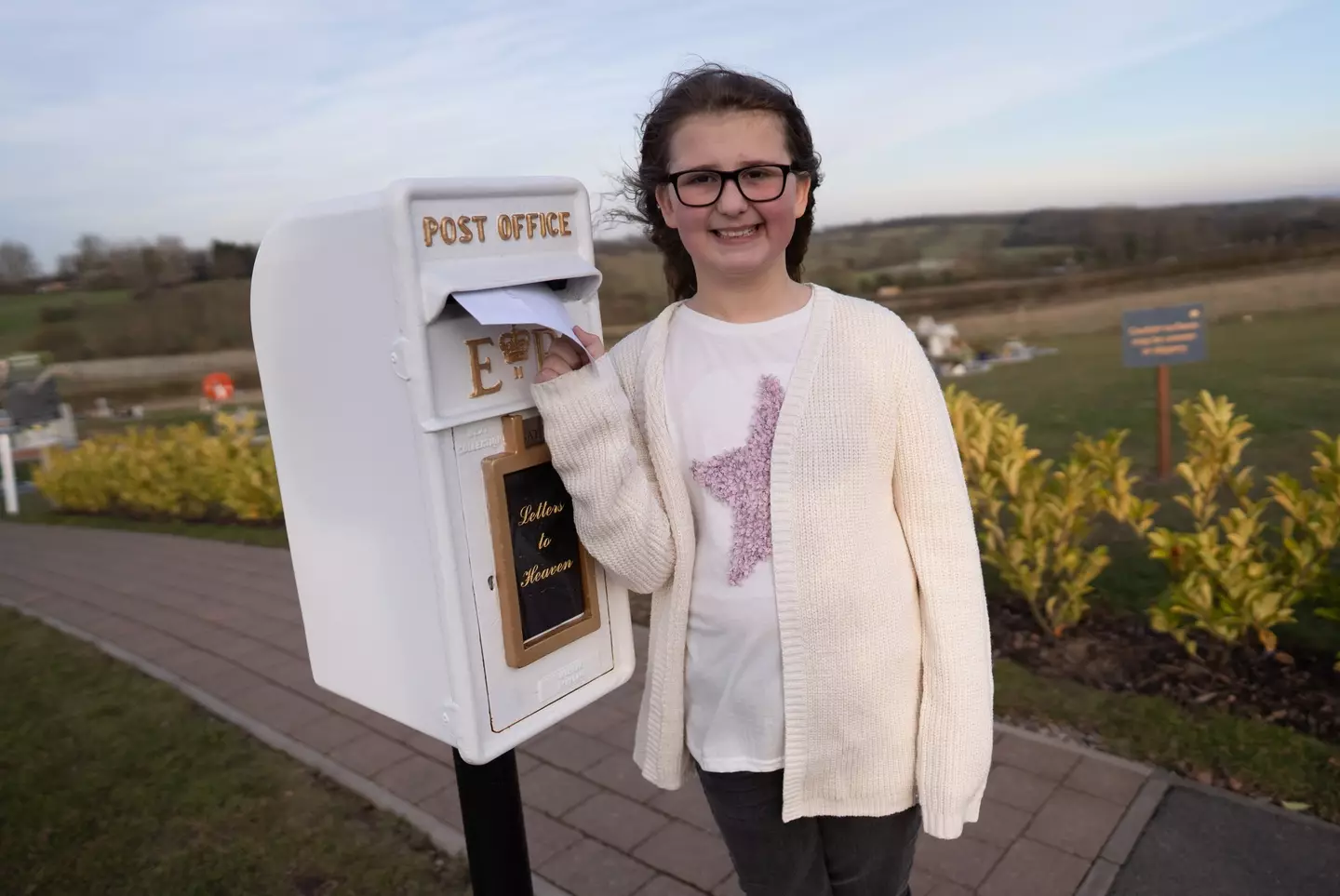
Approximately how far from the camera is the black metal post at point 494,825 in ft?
5.47

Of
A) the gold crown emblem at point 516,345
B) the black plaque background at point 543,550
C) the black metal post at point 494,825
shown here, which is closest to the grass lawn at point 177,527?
the black metal post at point 494,825

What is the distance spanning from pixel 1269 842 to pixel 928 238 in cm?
783

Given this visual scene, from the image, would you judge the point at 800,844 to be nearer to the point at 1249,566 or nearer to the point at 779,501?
the point at 779,501

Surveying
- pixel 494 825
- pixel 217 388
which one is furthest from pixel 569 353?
pixel 217 388

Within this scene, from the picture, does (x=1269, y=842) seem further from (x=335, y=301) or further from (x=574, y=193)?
(x=335, y=301)

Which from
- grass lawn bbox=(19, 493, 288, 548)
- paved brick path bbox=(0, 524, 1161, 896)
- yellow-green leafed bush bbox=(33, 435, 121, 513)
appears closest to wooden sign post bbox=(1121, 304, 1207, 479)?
paved brick path bbox=(0, 524, 1161, 896)

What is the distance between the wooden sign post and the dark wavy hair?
12.6 feet

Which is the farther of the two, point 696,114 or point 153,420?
point 153,420

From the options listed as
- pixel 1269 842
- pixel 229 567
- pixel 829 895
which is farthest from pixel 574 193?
pixel 229 567

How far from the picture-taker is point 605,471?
142cm

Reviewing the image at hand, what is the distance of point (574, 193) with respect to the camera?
1.60 meters

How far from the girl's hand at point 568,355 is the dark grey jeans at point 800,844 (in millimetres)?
748

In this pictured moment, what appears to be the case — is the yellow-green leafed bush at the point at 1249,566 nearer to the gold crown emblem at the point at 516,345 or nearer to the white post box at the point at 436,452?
the white post box at the point at 436,452

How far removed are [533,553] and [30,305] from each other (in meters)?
13.2
